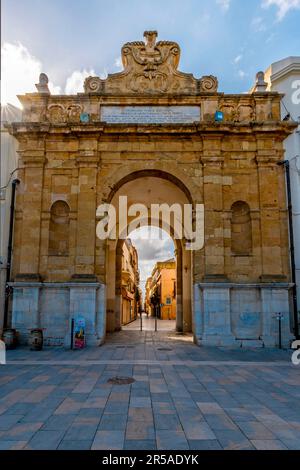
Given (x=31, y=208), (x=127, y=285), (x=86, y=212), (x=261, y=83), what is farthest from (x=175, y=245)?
(x=127, y=285)

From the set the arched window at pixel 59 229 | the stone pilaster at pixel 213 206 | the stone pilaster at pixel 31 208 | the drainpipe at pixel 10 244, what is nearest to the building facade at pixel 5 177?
the drainpipe at pixel 10 244

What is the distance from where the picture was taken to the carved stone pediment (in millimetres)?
15078

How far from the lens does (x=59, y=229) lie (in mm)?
14773

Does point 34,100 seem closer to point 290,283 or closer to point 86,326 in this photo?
point 86,326

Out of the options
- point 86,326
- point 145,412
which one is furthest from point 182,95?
point 145,412

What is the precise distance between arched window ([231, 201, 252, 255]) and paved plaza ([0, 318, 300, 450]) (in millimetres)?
4465

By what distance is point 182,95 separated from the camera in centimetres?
1484

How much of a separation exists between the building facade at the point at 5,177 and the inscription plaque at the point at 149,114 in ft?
12.5

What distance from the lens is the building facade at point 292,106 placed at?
14297 mm

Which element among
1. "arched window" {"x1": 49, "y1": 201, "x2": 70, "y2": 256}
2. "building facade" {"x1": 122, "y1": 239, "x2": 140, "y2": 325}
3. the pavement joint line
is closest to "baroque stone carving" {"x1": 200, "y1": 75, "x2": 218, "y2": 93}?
"arched window" {"x1": 49, "y1": 201, "x2": 70, "y2": 256}

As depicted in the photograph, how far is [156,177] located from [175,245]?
6685mm

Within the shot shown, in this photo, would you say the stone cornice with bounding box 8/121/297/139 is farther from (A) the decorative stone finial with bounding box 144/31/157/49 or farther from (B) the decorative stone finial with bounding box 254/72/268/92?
(A) the decorative stone finial with bounding box 144/31/157/49

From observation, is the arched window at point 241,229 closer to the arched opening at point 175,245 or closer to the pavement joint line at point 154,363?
the arched opening at point 175,245

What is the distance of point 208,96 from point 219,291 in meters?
7.55
